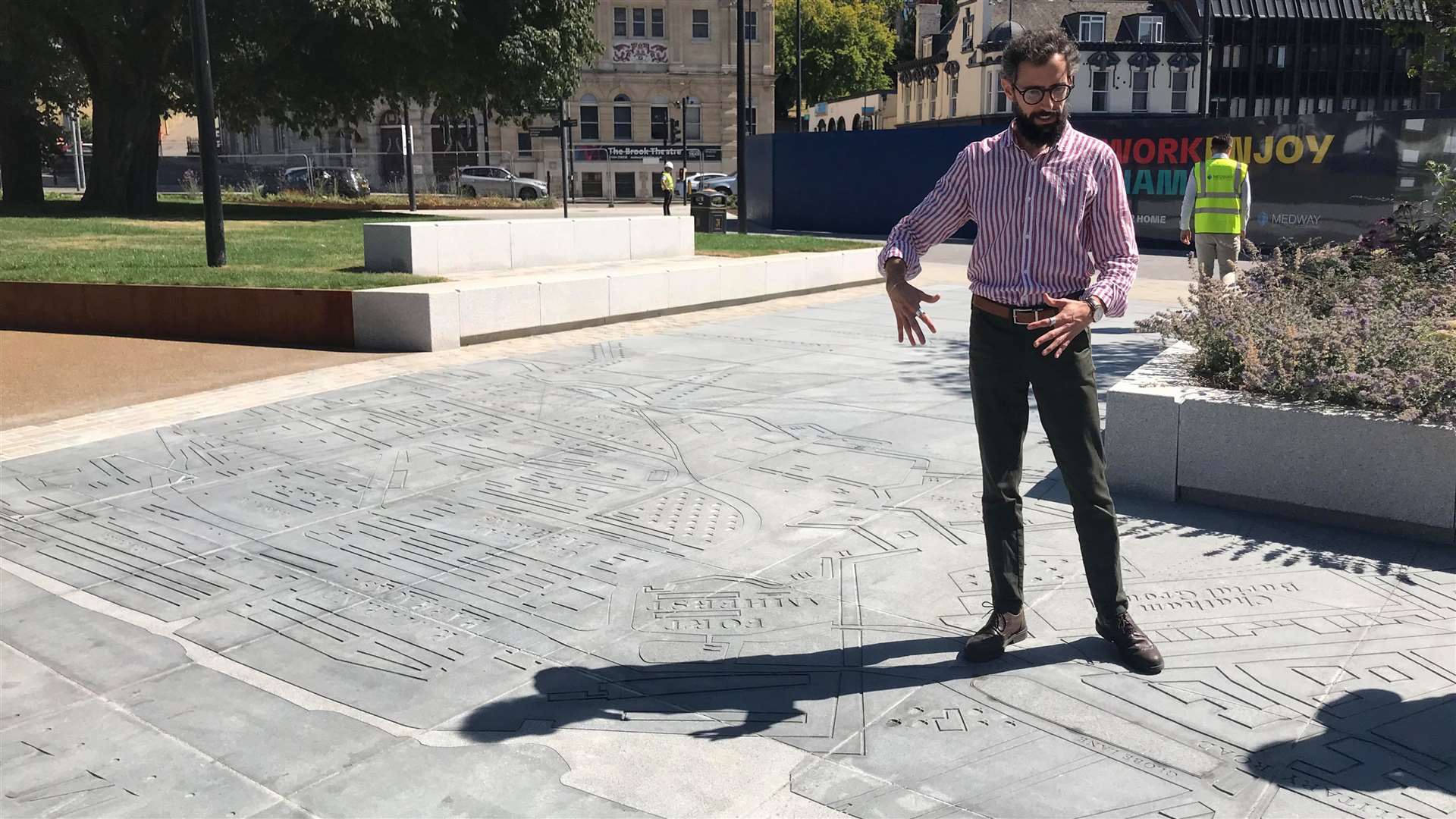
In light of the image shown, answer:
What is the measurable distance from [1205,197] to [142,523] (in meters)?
10.2

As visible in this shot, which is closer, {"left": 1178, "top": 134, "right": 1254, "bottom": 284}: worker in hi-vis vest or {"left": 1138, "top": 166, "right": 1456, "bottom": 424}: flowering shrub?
{"left": 1138, "top": 166, "right": 1456, "bottom": 424}: flowering shrub

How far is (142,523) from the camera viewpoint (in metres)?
5.77

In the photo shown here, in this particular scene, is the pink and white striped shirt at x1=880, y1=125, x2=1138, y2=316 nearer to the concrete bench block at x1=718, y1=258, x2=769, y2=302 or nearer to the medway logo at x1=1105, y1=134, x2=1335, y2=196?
the concrete bench block at x1=718, y1=258, x2=769, y2=302

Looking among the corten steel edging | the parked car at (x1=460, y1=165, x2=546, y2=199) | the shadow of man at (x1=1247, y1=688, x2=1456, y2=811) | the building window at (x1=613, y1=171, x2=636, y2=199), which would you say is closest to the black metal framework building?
the building window at (x1=613, y1=171, x2=636, y2=199)

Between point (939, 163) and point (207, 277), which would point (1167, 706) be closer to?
point (207, 277)

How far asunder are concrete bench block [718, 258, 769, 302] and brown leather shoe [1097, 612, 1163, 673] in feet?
36.5

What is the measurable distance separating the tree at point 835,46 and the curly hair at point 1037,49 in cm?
7991

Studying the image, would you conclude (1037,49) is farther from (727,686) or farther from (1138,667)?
(727,686)

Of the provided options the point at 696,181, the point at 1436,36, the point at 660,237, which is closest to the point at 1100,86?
the point at 696,181

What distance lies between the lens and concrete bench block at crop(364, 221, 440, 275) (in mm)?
14109

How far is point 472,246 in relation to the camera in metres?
15.0

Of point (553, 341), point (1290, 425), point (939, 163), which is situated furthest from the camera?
point (939, 163)

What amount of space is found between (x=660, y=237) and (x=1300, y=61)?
6303 cm

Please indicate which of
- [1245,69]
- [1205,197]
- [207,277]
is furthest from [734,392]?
[1245,69]
